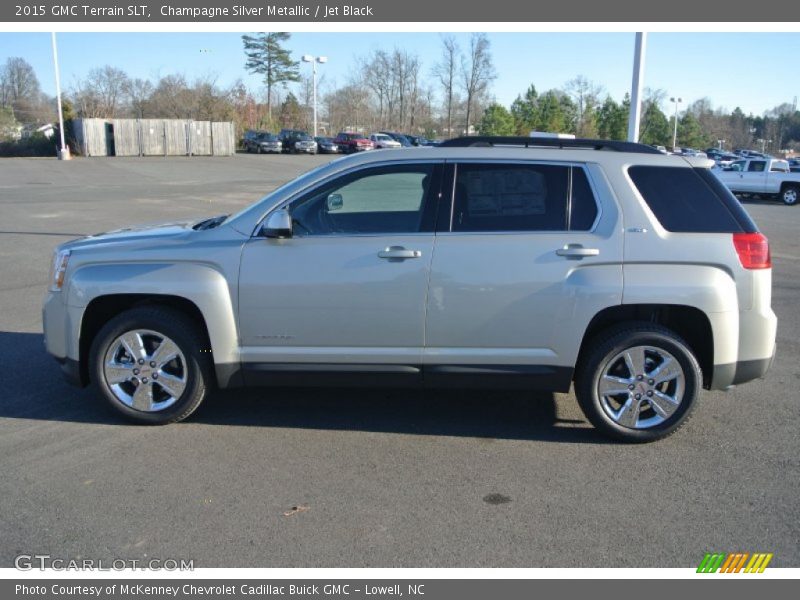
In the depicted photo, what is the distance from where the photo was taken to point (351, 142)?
54219 mm

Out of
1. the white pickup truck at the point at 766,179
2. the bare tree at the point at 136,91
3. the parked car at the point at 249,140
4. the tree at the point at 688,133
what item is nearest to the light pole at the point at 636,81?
the white pickup truck at the point at 766,179

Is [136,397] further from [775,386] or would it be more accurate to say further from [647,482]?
[775,386]

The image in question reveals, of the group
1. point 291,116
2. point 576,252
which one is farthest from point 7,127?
point 576,252

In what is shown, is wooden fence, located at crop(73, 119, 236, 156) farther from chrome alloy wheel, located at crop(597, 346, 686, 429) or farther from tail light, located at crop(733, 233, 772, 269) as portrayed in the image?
tail light, located at crop(733, 233, 772, 269)

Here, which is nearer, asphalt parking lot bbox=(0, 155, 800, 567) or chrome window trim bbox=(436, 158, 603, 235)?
asphalt parking lot bbox=(0, 155, 800, 567)

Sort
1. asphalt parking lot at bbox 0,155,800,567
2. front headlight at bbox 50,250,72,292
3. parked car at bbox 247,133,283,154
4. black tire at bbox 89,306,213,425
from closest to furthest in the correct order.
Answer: asphalt parking lot at bbox 0,155,800,567
black tire at bbox 89,306,213,425
front headlight at bbox 50,250,72,292
parked car at bbox 247,133,283,154

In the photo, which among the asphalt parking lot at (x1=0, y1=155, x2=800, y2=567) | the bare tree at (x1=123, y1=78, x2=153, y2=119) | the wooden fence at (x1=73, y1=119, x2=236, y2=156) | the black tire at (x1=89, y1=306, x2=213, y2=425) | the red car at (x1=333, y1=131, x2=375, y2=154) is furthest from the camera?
the bare tree at (x1=123, y1=78, x2=153, y2=119)

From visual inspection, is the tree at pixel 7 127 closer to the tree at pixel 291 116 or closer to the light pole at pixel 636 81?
the tree at pixel 291 116

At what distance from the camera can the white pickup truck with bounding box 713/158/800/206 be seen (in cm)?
2767

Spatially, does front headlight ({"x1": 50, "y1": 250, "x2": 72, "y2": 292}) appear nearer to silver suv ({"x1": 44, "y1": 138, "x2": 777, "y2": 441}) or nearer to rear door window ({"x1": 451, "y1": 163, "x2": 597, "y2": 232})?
silver suv ({"x1": 44, "y1": 138, "x2": 777, "y2": 441})

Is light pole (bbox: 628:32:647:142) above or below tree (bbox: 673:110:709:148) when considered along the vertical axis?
below

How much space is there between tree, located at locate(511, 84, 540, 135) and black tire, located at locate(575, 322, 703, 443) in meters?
58.1

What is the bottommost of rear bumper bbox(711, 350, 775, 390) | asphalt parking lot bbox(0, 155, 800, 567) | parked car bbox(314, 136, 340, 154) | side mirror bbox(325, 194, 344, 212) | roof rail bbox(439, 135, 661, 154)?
asphalt parking lot bbox(0, 155, 800, 567)

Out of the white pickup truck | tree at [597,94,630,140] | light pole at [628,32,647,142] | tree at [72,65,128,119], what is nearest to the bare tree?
tree at [72,65,128,119]
